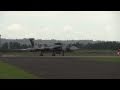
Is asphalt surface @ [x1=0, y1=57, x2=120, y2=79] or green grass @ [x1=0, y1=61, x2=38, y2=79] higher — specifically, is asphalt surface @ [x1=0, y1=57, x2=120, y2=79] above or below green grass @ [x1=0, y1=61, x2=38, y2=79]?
below

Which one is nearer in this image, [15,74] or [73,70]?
[15,74]

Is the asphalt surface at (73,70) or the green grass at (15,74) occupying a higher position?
the green grass at (15,74)

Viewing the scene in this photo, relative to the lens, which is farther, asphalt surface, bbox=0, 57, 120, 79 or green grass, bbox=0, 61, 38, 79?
asphalt surface, bbox=0, 57, 120, 79

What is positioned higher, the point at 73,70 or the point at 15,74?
the point at 15,74

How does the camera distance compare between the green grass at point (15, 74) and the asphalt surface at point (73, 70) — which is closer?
the green grass at point (15, 74)
